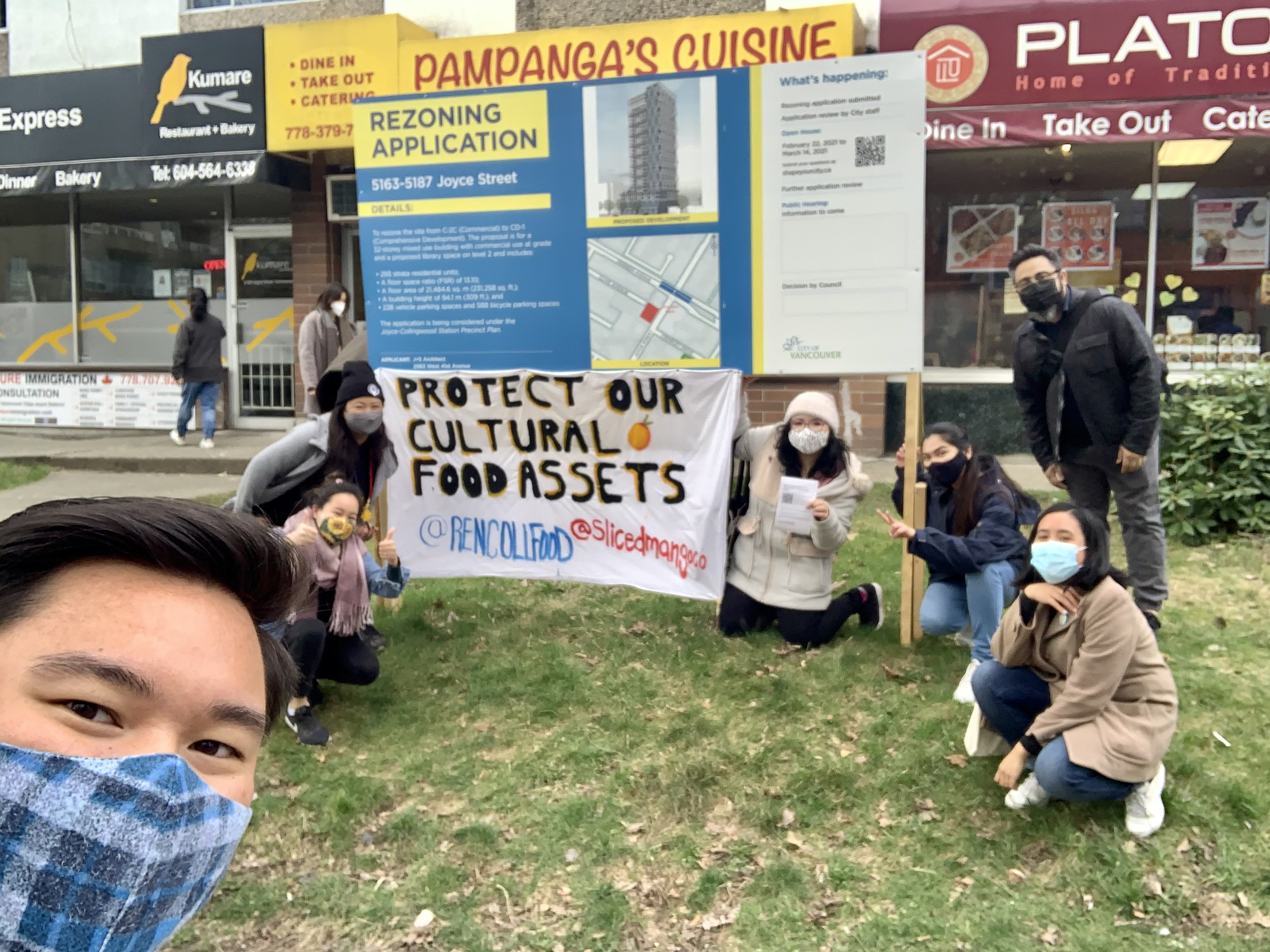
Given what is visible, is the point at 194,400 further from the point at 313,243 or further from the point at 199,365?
the point at 313,243

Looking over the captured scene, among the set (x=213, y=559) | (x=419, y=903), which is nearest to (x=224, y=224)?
(x=419, y=903)

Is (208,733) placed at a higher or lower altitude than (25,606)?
lower

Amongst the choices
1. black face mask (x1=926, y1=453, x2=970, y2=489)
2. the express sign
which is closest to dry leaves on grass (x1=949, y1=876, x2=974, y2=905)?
black face mask (x1=926, y1=453, x2=970, y2=489)

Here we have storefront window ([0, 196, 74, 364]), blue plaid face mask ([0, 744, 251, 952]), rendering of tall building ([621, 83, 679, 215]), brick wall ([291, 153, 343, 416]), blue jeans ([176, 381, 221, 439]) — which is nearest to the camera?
blue plaid face mask ([0, 744, 251, 952])

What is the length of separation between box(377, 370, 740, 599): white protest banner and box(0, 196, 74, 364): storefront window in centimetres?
981

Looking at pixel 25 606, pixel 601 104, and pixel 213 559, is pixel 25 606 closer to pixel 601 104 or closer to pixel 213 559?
pixel 213 559

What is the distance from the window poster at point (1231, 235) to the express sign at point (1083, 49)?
141 centimetres

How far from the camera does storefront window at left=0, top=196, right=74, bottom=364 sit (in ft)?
43.9

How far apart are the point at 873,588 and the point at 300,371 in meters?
8.59

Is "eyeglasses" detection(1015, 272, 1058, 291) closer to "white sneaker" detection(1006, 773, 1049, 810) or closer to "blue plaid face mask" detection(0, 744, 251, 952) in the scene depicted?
"white sneaker" detection(1006, 773, 1049, 810)

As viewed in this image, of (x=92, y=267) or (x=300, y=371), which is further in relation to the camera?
(x=92, y=267)

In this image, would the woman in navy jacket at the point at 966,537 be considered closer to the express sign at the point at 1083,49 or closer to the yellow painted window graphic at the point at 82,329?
the express sign at the point at 1083,49

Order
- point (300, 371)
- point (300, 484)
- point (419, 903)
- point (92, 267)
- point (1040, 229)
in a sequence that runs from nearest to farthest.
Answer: point (419, 903)
point (300, 484)
point (1040, 229)
point (300, 371)
point (92, 267)

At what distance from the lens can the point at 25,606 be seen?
3.37 ft
